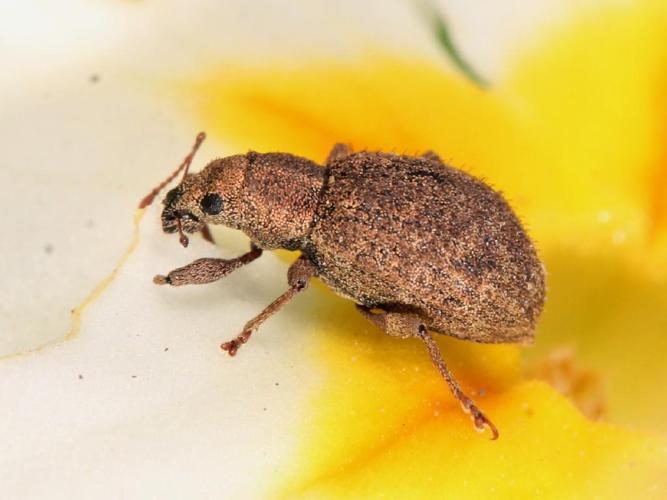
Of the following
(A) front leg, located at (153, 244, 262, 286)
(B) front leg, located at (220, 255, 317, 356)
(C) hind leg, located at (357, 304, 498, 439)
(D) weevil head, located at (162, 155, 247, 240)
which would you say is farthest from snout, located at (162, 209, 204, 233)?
(C) hind leg, located at (357, 304, 498, 439)

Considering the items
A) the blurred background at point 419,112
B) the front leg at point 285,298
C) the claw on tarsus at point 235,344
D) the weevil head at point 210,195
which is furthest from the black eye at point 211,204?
the claw on tarsus at point 235,344

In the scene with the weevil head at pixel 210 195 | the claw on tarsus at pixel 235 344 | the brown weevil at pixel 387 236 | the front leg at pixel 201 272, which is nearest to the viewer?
the claw on tarsus at pixel 235 344

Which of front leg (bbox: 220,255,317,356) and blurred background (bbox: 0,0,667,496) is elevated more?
blurred background (bbox: 0,0,667,496)

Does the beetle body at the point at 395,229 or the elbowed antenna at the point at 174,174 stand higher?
the beetle body at the point at 395,229


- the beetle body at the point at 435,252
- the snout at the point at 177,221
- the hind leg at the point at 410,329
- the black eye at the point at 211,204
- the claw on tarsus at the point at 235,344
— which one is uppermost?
the beetle body at the point at 435,252

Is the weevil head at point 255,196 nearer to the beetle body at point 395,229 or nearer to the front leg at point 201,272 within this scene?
the beetle body at point 395,229

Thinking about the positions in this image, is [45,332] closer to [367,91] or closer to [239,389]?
[239,389]

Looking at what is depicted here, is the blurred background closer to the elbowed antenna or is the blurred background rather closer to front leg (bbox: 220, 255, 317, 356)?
the elbowed antenna

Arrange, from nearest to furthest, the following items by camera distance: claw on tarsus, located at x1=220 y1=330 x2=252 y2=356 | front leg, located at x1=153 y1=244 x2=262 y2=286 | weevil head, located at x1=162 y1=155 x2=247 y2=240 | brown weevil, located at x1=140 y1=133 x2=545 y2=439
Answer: claw on tarsus, located at x1=220 y1=330 x2=252 y2=356, front leg, located at x1=153 y1=244 x2=262 y2=286, brown weevil, located at x1=140 y1=133 x2=545 y2=439, weevil head, located at x1=162 y1=155 x2=247 y2=240

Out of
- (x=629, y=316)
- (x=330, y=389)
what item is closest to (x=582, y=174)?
(x=629, y=316)
